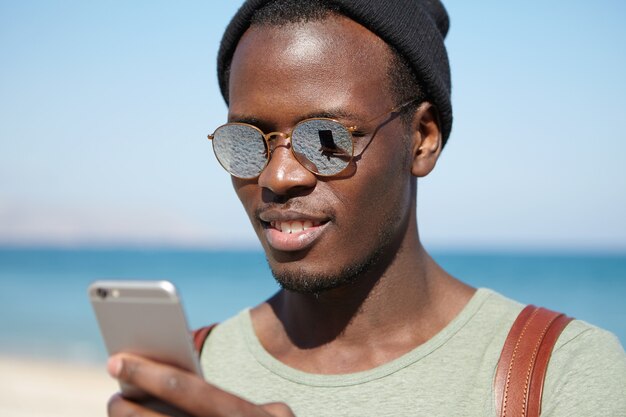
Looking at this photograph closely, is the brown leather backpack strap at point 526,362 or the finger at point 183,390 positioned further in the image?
the brown leather backpack strap at point 526,362

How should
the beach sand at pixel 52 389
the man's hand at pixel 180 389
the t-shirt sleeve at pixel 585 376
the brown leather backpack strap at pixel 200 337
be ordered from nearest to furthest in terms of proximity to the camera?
the man's hand at pixel 180 389
the t-shirt sleeve at pixel 585 376
the brown leather backpack strap at pixel 200 337
the beach sand at pixel 52 389

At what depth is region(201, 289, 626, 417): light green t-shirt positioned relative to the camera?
272 cm

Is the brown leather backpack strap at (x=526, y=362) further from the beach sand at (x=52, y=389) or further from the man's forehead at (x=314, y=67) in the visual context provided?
the beach sand at (x=52, y=389)

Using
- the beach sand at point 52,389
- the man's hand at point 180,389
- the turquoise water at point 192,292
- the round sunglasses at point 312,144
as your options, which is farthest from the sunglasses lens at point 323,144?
the turquoise water at point 192,292

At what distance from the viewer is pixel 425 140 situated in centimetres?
343

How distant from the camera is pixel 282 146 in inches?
120

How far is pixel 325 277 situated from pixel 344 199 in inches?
12.4

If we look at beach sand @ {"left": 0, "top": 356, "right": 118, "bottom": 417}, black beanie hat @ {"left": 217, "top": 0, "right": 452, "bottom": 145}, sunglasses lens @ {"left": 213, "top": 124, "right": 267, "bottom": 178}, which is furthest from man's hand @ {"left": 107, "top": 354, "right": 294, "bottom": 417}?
beach sand @ {"left": 0, "top": 356, "right": 118, "bottom": 417}

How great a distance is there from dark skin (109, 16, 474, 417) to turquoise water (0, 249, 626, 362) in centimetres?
1811

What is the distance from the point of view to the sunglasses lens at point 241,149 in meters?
3.12

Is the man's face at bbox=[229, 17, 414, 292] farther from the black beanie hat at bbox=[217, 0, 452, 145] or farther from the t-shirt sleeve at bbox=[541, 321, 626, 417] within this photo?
the t-shirt sleeve at bbox=[541, 321, 626, 417]

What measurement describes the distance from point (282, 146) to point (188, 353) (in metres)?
1.12

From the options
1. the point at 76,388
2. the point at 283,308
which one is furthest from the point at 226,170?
the point at 76,388

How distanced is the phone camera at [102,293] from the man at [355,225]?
913 millimetres
